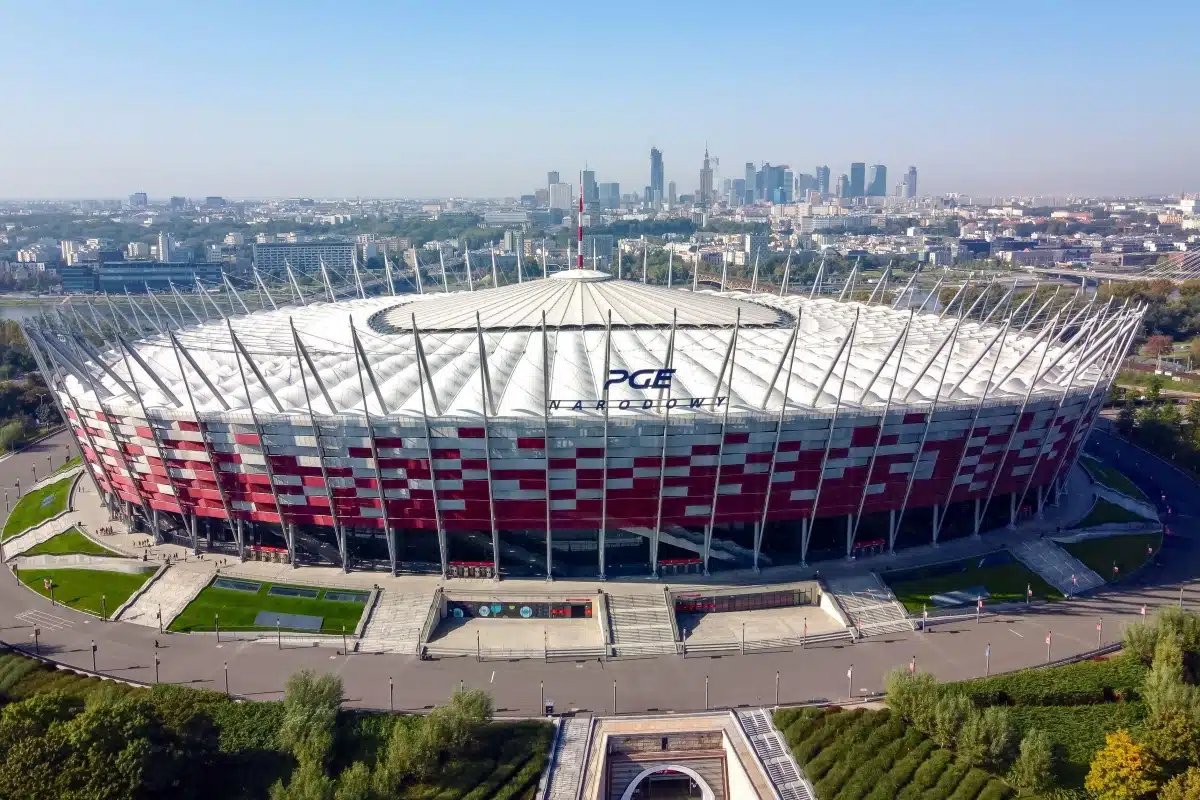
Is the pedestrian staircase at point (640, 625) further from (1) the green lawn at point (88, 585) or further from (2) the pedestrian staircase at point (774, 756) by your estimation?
(1) the green lawn at point (88, 585)

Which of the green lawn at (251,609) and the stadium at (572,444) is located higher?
the stadium at (572,444)

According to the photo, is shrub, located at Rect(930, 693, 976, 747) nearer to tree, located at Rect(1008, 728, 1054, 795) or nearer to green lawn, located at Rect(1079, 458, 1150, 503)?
tree, located at Rect(1008, 728, 1054, 795)

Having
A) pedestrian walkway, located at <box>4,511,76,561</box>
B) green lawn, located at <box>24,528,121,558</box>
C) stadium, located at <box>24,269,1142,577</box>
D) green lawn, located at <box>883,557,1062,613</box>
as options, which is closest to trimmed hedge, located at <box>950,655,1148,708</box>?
green lawn, located at <box>883,557,1062,613</box>

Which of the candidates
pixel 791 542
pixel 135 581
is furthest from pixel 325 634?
pixel 791 542

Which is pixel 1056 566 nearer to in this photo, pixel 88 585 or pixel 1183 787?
pixel 1183 787

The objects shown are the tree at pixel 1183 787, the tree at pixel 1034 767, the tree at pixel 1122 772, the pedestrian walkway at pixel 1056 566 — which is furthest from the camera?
the pedestrian walkway at pixel 1056 566

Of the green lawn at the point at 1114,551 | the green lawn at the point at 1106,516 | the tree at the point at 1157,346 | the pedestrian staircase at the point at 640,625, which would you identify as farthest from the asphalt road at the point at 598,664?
the tree at the point at 1157,346

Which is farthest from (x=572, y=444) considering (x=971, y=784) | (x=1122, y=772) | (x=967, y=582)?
(x=1122, y=772)
